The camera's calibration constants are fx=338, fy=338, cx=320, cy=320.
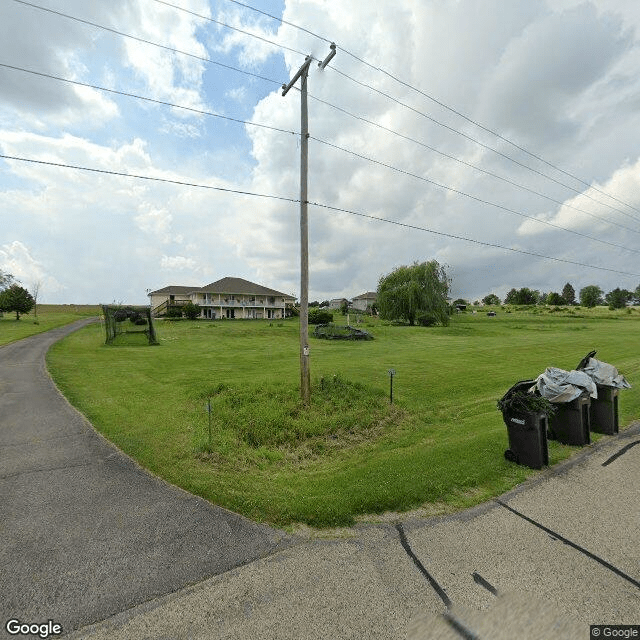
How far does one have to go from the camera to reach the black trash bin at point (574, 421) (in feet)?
21.6

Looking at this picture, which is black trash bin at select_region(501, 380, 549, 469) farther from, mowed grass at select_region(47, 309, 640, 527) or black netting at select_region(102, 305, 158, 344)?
black netting at select_region(102, 305, 158, 344)

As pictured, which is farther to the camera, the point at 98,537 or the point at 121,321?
the point at 121,321

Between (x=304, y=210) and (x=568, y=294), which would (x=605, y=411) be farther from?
(x=568, y=294)

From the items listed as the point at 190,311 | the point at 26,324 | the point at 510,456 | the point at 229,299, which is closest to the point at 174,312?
the point at 190,311

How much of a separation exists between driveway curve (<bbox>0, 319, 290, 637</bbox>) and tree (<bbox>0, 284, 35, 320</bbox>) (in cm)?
5869

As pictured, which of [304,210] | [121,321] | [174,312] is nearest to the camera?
[304,210]

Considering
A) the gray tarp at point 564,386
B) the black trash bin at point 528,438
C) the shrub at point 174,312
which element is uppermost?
the shrub at point 174,312

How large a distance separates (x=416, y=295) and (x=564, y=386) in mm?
39594

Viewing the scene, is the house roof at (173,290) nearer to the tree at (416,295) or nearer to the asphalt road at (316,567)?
the tree at (416,295)

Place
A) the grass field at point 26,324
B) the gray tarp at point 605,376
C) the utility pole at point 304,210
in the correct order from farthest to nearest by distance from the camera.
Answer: the grass field at point 26,324 → the utility pole at point 304,210 → the gray tarp at point 605,376

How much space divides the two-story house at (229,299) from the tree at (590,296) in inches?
4686

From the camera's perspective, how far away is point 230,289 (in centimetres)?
6488

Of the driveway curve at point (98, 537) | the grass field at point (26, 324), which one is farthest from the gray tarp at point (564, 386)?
the grass field at point (26, 324)

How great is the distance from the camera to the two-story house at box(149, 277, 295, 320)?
6316 centimetres
